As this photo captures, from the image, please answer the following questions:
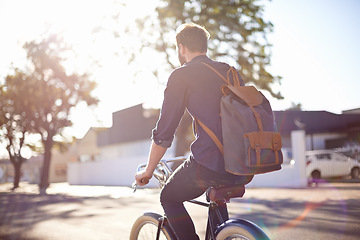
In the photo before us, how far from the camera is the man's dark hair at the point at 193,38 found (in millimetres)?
2354

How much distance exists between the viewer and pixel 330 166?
61.8 feet

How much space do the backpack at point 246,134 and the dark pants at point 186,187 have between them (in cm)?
17

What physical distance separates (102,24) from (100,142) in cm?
3180

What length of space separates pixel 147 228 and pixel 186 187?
86cm

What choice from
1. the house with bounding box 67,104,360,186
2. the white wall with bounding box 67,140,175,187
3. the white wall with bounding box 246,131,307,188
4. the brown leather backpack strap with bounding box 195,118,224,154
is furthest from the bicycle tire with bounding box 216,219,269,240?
the white wall with bounding box 67,140,175,187

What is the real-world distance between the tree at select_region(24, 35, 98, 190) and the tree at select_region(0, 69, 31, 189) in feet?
2.22

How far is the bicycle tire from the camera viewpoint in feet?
6.72

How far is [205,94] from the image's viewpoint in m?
2.26

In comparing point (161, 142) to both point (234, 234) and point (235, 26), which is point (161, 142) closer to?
point (234, 234)

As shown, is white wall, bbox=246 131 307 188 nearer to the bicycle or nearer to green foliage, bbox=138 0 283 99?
green foliage, bbox=138 0 283 99

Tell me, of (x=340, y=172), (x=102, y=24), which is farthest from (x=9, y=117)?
(x=340, y=172)

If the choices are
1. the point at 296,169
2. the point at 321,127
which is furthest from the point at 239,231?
the point at 321,127

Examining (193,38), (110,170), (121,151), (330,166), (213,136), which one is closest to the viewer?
(213,136)

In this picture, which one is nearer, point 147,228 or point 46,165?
point 147,228
